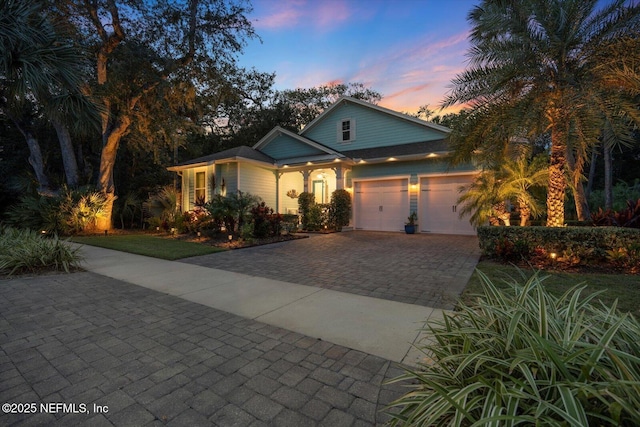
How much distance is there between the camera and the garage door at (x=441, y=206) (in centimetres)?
1230

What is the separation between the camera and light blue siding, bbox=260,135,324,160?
15.3 meters

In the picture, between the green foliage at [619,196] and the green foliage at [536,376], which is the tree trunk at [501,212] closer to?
the green foliage at [536,376]

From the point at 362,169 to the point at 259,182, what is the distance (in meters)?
5.53

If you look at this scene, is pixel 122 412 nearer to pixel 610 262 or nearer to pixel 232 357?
pixel 232 357

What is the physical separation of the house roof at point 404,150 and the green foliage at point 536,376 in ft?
36.6

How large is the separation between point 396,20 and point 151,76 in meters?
9.91

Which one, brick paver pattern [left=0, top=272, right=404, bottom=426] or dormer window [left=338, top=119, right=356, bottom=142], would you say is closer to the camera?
brick paver pattern [left=0, top=272, right=404, bottom=426]

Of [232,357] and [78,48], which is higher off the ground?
[78,48]

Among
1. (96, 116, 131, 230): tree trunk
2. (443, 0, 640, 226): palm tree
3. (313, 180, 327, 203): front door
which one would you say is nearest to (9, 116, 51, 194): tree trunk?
(96, 116, 131, 230): tree trunk

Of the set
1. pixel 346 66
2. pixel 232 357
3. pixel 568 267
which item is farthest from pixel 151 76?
pixel 568 267

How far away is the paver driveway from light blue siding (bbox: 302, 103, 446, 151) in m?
6.66

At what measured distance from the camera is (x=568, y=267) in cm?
597

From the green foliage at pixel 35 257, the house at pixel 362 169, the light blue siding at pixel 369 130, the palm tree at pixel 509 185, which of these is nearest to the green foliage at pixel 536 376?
the green foliage at pixel 35 257

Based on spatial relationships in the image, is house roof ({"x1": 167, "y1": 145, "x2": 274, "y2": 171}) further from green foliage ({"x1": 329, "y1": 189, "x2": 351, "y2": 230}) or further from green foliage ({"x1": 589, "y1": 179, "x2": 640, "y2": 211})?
green foliage ({"x1": 589, "y1": 179, "x2": 640, "y2": 211})
